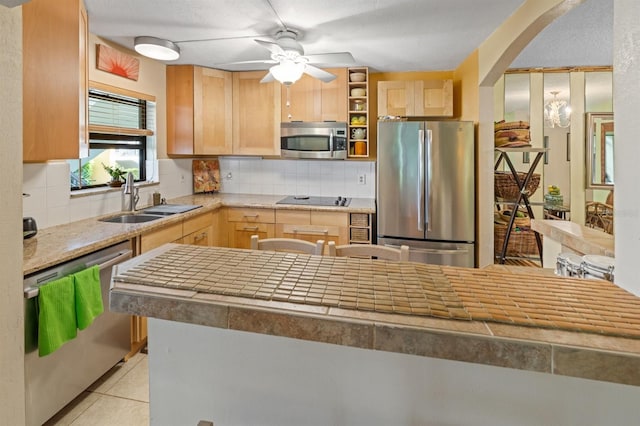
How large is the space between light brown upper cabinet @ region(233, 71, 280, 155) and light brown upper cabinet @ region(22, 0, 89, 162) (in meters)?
1.89

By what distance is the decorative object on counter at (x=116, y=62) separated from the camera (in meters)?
2.77

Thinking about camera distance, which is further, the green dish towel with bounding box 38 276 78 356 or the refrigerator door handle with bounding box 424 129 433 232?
the refrigerator door handle with bounding box 424 129 433 232

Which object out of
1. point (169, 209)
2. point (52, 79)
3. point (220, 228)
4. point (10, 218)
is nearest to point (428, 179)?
point (220, 228)

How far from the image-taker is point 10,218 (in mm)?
1122

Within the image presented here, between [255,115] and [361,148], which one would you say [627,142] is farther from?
[255,115]

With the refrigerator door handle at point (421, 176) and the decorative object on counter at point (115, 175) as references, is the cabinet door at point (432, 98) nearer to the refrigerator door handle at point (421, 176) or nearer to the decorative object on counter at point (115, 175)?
the refrigerator door handle at point (421, 176)

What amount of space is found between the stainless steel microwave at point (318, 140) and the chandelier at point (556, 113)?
2.52 meters

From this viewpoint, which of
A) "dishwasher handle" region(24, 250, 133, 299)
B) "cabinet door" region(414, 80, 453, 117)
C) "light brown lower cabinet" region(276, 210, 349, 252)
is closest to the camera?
"dishwasher handle" region(24, 250, 133, 299)

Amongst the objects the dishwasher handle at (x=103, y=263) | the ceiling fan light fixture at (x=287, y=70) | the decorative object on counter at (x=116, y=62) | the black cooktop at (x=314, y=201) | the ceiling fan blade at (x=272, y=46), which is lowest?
the dishwasher handle at (x=103, y=263)

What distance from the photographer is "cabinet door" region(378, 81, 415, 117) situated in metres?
3.71

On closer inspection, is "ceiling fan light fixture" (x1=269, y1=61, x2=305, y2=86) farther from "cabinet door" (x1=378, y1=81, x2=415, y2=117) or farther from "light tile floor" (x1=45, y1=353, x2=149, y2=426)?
"light tile floor" (x1=45, y1=353, x2=149, y2=426)

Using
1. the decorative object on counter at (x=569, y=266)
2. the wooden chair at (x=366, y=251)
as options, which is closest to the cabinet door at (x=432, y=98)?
the wooden chair at (x=366, y=251)

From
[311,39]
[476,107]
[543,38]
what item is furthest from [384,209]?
[543,38]

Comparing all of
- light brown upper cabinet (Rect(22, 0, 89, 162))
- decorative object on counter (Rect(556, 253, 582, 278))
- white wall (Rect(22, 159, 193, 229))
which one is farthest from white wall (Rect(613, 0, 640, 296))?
white wall (Rect(22, 159, 193, 229))
